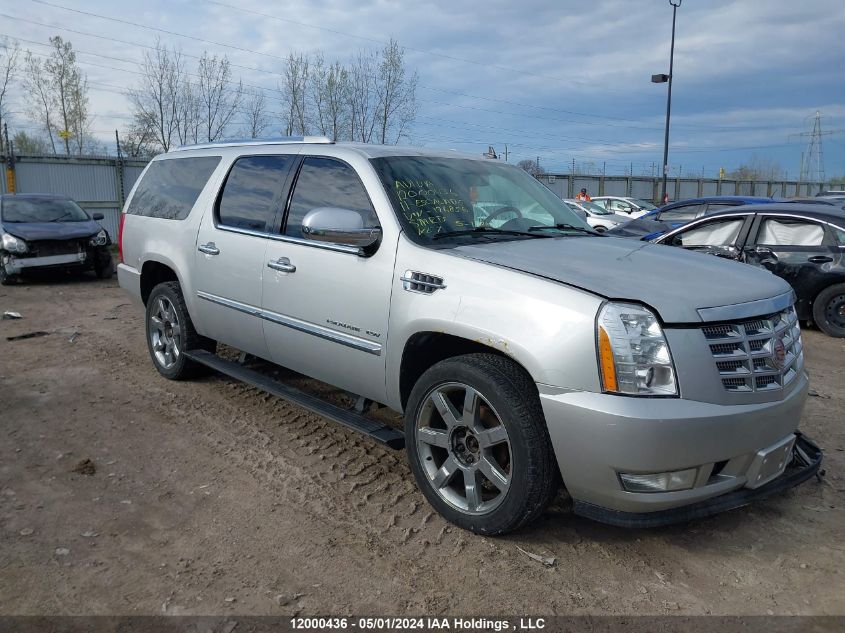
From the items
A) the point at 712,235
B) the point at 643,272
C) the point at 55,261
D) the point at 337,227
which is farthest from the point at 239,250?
the point at 55,261

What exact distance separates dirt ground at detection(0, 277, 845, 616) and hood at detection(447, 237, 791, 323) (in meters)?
1.16

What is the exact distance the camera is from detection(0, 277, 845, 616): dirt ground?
2.75 m

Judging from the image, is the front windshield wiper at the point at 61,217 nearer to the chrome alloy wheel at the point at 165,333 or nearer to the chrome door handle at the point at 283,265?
the chrome alloy wheel at the point at 165,333

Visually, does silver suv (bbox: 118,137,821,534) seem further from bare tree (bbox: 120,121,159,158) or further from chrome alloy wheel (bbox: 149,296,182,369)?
bare tree (bbox: 120,121,159,158)

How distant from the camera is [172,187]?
18.1ft

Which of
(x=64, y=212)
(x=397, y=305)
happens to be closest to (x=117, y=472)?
(x=397, y=305)

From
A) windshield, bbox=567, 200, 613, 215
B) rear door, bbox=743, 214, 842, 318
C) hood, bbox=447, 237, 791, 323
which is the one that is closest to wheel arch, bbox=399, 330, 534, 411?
hood, bbox=447, 237, 791, 323

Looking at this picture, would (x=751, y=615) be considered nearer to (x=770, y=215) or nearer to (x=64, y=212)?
(x=770, y=215)

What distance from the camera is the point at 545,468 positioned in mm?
2889

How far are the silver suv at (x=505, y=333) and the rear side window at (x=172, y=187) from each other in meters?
0.52

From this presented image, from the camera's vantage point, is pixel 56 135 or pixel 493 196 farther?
pixel 56 135

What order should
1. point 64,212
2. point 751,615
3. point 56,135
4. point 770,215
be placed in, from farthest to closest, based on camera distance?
point 56,135, point 64,212, point 770,215, point 751,615

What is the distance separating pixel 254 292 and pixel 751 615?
10.6 feet

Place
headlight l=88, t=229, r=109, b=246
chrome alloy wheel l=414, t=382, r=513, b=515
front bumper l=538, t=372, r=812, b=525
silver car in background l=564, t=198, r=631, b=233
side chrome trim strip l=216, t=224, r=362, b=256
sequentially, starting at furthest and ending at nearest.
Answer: silver car in background l=564, t=198, r=631, b=233 < headlight l=88, t=229, r=109, b=246 < side chrome trim strip l=216, t=224, r=362, b=256 < chrome alloy wheel l=414, t=382, r=513, b=515 < front bumper l=538, t=372, r=812, b=525
